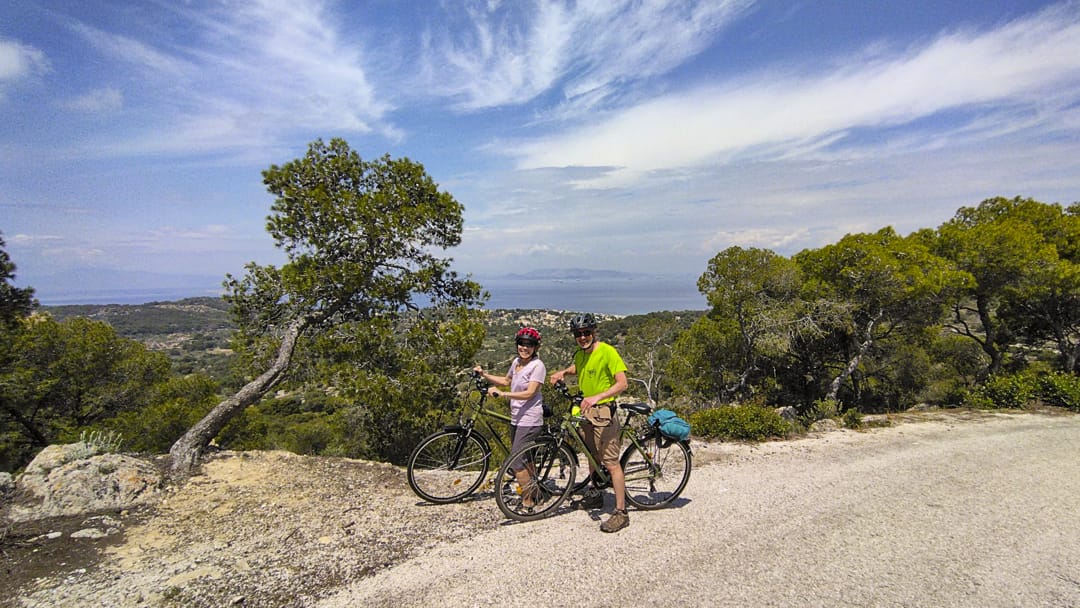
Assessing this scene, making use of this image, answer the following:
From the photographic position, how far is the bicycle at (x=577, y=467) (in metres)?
4.23

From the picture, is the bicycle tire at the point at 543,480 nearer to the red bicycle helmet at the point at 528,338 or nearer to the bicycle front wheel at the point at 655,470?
the bicycle front wheel at the point at 655,470

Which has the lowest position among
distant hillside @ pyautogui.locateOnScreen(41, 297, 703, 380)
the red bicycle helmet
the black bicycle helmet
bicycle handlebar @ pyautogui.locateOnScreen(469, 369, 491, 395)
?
distant hillside @ pyautogui.locateOnScreen(41, 297, 703, 380)

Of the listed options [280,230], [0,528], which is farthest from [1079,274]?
[0,528]

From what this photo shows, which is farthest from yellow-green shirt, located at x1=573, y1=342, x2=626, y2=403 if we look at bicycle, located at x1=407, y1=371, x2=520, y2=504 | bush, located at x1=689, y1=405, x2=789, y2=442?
bush, located at x1=689, y1=405, x2=789, y2=442

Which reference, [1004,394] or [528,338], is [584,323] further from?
[1004,394]

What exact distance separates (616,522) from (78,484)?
5221mm

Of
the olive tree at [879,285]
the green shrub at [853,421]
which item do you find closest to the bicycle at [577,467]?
the green shrub at [853,421]

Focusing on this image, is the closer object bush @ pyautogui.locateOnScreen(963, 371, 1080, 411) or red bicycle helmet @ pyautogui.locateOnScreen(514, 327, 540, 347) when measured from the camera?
red bicycle helmet @ pyautogui.locateOnScreen(514, 327, 540, 347)

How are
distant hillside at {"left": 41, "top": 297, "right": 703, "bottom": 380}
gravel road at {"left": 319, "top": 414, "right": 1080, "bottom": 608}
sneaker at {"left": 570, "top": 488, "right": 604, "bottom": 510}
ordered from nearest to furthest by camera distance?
1. gravel road at {"left": 319, "top": 414, "right": 1080, "bottom": 608}
2. sneaker at {"left": 570, "top": 488, "right": 604, "bottom": 510}
3. distant hillside at {"left": 41, "top": 297, "right": 703, "bottom": 380}

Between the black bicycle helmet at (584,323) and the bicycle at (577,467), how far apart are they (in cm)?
52

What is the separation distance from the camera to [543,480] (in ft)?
14.3

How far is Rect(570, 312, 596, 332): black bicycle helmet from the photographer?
160 inches

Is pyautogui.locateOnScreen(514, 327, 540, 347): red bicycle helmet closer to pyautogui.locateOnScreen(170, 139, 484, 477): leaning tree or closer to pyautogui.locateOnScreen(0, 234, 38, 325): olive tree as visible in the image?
pyautogui.locateOnScreen(170, 139, 484, 477): leaning tree

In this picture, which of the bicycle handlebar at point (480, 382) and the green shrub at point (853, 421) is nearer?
the bicycle handlebar at point (480, 382)
